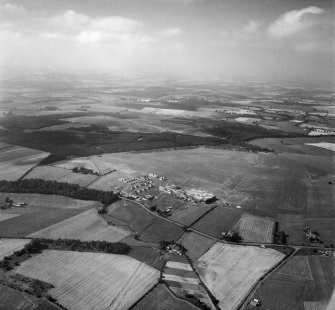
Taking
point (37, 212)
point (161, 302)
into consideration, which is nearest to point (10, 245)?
point (37, 212)

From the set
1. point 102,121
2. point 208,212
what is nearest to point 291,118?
point 102,121

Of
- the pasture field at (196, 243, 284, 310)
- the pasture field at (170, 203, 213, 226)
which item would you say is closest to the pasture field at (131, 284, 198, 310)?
the pasture field at (196, 243, 284, 310)

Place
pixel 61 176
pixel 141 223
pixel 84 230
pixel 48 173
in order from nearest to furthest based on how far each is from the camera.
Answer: pixel 84 230
pixel 141 223
pixel 61 176
pixel 48 173

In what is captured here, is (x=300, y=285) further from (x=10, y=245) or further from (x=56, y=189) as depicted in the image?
(x=56, y=189)

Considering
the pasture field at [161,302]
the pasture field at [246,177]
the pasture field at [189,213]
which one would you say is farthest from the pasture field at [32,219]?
the pasture field at [161,302]

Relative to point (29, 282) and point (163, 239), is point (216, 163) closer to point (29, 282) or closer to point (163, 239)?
point (163, 239)
